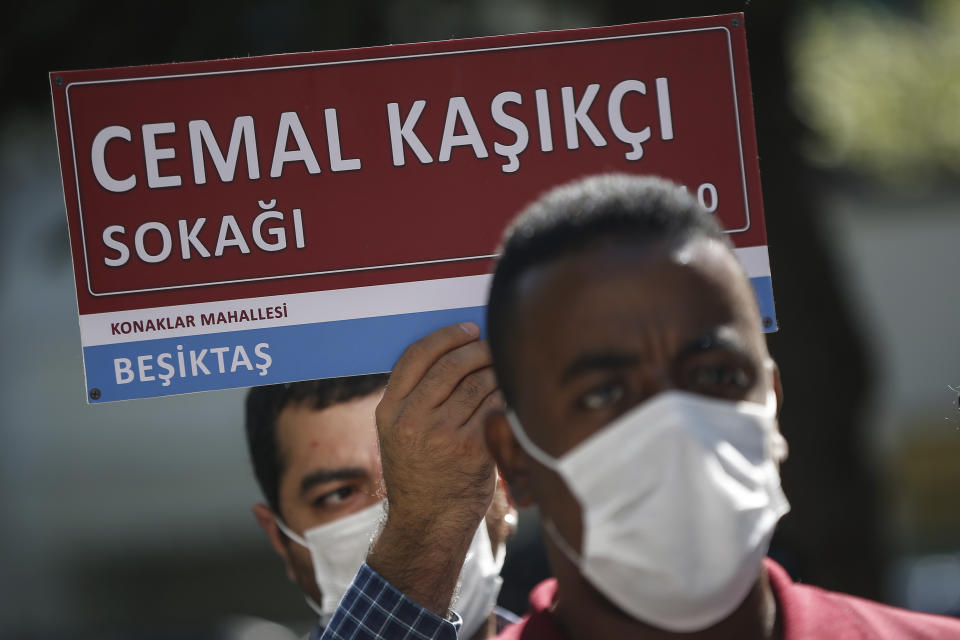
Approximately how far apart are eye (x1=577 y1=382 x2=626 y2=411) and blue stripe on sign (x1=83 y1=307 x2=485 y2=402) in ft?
2.21

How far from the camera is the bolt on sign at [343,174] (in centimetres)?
248

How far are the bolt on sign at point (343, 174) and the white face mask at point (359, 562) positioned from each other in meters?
0.72

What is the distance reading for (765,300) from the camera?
242cm

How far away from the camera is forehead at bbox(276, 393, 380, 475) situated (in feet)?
10.3

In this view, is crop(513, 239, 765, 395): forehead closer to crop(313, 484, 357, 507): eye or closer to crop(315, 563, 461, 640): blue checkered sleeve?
crop(315, 563, 461, 640): blue checkered sleeve

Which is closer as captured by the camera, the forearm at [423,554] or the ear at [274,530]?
the forearm at [423,554]

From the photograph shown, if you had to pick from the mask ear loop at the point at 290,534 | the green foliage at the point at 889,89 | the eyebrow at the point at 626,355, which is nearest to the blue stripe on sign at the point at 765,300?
the eyebrow at the point at 626,355

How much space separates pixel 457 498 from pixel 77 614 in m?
16.0

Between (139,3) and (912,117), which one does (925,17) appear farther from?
(139,3)

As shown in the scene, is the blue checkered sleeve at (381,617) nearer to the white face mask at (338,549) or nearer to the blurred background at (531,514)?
the white face mask at (338,549)

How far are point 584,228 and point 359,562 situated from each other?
1.53 m

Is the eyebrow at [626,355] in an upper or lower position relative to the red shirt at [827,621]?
upper

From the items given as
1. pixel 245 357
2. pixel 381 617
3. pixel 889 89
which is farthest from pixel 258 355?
pixel 889 89

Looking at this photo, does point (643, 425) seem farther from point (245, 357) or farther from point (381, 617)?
point (245, 357)
